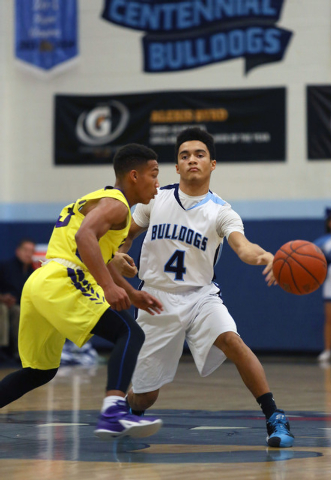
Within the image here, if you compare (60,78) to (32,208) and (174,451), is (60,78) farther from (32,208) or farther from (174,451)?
(174,451)

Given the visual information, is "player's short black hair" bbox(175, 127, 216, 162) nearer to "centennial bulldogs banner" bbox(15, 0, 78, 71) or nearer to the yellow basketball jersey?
the yellow basketball jersey

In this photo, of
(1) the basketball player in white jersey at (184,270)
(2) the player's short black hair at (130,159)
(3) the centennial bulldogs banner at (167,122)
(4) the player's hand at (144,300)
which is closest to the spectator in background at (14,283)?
(3) the centennial bulldogs banner at (167,122)

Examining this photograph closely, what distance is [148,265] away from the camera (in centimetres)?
610

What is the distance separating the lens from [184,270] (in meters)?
5.98

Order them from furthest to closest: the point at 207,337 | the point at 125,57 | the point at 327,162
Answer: the point at 125,57
the point at 327,162
the point at 207,337

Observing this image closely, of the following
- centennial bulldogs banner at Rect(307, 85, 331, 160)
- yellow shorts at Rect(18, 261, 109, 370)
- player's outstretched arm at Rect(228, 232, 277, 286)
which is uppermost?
centennial bulldogs banner at Rect(307, 85, 331, 160)

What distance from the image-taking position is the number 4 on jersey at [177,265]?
597 centimetres

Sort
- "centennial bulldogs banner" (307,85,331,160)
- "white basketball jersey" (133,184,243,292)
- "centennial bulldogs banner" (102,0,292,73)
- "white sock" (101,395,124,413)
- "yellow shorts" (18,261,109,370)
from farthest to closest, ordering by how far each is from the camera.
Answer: "centennial bulldogs banner" (102,0,292,73), "centennial bulldogs banner" (307,85,331,160), "white basketball jersey" (133,184,243,292), "yellow shorts" (18,261,109,370), "white sock" (101,395,124,413)

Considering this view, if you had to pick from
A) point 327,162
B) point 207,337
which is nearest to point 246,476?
point 207,337

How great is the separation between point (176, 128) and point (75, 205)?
370 inches

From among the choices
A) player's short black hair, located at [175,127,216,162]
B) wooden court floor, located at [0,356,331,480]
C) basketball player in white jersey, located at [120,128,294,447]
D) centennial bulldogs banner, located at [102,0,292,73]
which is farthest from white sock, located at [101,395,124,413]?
centennial bulldogs banner, located at [102,0,292,73]

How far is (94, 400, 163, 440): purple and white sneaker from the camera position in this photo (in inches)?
180

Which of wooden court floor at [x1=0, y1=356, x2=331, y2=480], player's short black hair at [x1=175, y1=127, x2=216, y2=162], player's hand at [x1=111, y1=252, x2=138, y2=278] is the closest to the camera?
wooden court floor at [x1=0, y1=356, x2=331, y2=480]

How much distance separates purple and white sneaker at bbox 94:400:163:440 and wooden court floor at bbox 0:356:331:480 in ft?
0.61
